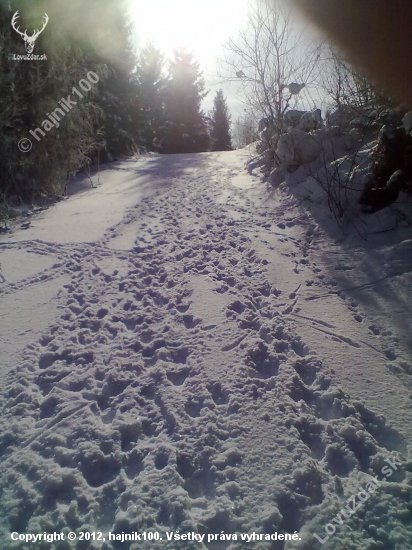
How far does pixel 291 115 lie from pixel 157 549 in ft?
30.4

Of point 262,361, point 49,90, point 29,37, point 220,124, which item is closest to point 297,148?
point 49,90

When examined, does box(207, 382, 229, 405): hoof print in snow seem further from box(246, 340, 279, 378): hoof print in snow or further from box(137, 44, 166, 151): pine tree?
box(137, 44, 166, 151): pine tree

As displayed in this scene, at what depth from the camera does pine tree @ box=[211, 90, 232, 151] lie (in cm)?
2733

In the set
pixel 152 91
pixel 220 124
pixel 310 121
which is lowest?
pixel 310 121

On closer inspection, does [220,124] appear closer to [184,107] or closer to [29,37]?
[184,107]

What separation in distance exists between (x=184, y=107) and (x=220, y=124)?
6092 millimetres

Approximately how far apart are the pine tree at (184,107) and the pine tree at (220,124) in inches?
176

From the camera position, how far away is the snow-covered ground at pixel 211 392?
1603mm

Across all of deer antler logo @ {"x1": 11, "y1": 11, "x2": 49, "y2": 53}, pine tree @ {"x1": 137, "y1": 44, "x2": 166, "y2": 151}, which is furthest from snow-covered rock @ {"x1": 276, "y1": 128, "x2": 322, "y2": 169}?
pine tree @ {"x1": 137, "y1": 44, "x2": 166, "y2": 151}

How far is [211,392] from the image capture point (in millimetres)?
2314

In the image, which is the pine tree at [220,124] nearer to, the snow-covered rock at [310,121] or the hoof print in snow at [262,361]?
the snow-covered rock at [310,121]

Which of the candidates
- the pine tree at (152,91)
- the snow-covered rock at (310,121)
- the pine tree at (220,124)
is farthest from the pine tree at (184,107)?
the snow-covered rock at (310,121)

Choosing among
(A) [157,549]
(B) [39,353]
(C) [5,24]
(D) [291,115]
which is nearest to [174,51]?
(D) [291,115]

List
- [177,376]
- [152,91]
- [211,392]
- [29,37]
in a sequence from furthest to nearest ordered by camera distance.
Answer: [152,91], [29,37], [177,376], [211,392]
